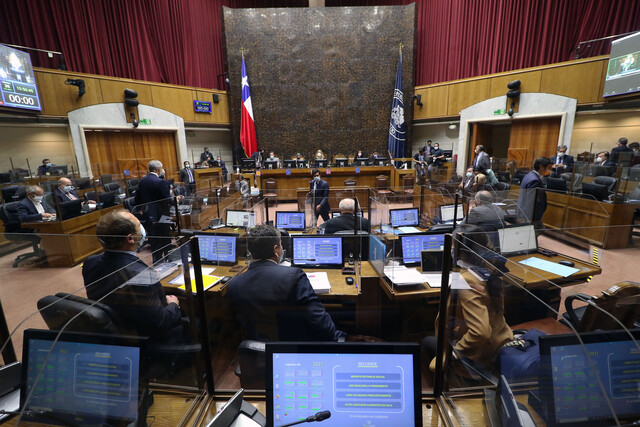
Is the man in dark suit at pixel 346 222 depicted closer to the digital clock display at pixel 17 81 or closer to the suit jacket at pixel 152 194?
the suit jacket at pixel 152 194

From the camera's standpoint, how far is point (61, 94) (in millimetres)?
8023

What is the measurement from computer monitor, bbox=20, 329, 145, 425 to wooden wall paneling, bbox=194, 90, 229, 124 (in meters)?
11.0

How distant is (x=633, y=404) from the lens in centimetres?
98

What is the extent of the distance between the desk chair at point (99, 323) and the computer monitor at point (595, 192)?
20.8 feet

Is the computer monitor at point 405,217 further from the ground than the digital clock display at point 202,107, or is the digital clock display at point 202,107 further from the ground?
the digital clock display at point 202,107

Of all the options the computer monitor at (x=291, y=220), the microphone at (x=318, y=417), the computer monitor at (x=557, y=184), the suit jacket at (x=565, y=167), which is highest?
the suit jacket at (x=565, y=167)

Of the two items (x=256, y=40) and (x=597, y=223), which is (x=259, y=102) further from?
(x=597, y=223)

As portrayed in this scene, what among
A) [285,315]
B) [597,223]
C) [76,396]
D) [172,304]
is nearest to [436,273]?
[285,315]

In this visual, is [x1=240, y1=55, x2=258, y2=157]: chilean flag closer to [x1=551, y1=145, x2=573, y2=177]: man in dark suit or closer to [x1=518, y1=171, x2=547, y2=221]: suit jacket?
[x1=518, y1=171, x2=547, y2=221]: suit jacket

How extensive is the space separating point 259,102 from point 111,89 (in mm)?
4683

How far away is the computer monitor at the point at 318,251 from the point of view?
2.89 meters

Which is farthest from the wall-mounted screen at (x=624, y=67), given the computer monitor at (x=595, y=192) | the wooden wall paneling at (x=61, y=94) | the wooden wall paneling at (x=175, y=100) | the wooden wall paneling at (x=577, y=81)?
the wooden wall paneling at (x=61, y=94)

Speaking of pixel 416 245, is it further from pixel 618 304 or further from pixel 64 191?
pixel 64 191

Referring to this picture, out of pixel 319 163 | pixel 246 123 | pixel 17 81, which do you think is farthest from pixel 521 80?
pixel 17 81
